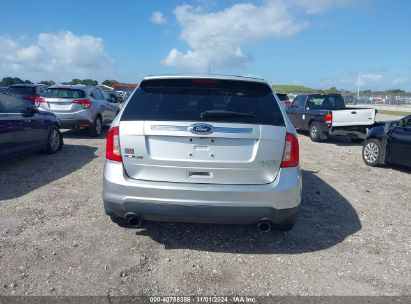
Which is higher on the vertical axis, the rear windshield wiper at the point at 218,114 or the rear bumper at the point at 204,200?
the rear windshield wiper at the point at 218,114

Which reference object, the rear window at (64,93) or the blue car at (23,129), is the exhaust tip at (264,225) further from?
the rear window at (64,93)

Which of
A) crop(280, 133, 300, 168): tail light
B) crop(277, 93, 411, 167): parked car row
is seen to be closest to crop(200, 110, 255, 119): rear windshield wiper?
crop(280, 133, 300, 168): tail light

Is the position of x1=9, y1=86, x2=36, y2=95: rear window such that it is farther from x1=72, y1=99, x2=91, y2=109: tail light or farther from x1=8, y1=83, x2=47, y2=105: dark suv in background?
x1=72, y1=99, x2=91, y2=109: tail light

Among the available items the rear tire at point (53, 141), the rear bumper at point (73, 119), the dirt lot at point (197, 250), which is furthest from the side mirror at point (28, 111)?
the rear bumper at point (73, 119)

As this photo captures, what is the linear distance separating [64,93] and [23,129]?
14.1 ft

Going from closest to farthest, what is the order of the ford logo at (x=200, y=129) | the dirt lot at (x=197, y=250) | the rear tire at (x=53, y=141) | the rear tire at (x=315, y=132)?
the dirt lot at (x=197, y=250), the ford logo at (x=200, y=129), the rear tire at (x=53, y=141), the rear tire at (x=315, y=132)

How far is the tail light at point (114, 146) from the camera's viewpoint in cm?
355

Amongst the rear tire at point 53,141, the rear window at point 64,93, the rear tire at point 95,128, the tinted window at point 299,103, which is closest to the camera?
the rear tire at point 53,141

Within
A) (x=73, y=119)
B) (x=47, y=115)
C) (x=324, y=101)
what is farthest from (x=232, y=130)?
(x=324, y=101)

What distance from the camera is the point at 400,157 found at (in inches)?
303

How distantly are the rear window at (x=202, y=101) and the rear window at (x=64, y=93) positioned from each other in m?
8.29

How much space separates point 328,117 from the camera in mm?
11633

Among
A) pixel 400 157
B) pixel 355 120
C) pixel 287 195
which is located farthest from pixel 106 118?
pixel 287 195

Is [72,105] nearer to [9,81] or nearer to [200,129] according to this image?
[200,129]
